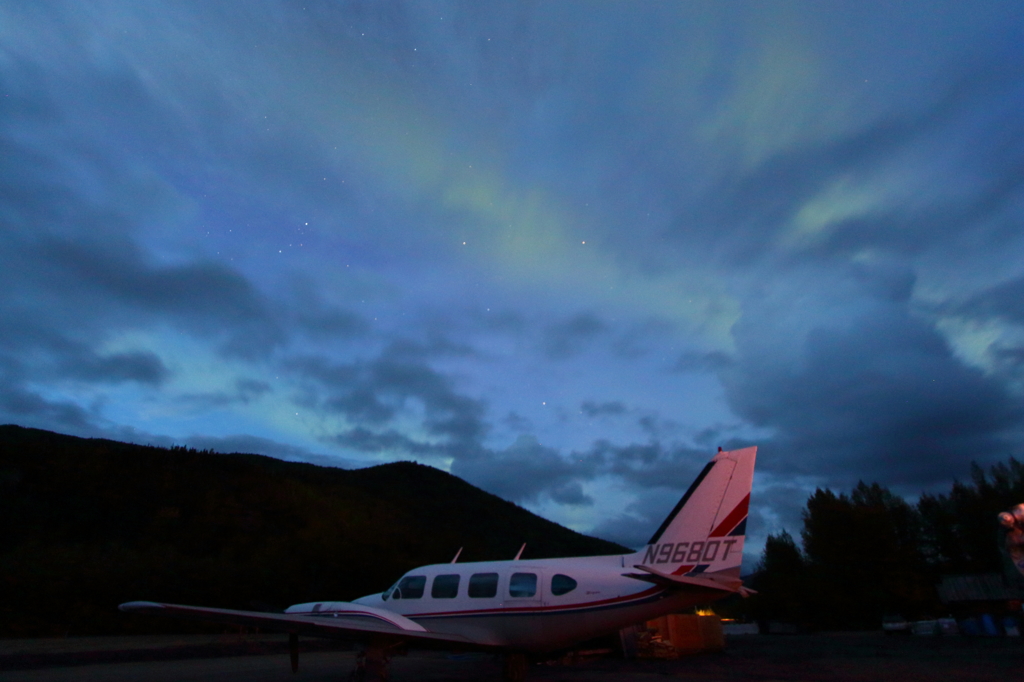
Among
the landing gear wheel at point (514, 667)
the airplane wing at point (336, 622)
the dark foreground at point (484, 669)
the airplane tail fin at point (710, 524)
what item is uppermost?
the airplane tail fin at point (710, 524)

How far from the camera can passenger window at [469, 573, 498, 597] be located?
11.9 meters

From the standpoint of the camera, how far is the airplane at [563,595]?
1045cm

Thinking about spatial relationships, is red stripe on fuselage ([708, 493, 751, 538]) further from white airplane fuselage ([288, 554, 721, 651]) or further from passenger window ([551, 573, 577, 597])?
passenger window ([551, 573, 577, 597])

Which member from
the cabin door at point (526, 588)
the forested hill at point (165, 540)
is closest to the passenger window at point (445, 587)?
the cabin door at point (526, 588)

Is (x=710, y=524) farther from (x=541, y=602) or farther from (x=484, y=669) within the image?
(x=484, y=669)

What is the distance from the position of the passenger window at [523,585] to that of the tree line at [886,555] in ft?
193

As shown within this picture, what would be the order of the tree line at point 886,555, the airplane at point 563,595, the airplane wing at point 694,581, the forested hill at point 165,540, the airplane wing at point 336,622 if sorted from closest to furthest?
the airplane wing at point 336,622, the airplane wing at point 694,581, the airplane at point 563,595, the forested hill at point 165,540, the tree line at point 886,555

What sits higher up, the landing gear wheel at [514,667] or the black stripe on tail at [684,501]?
the black stripe on tail at [684,501]

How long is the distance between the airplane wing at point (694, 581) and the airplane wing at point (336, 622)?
12.3 ft

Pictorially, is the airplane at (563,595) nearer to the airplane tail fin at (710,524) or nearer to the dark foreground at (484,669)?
the airplane tail fin at (710,524)

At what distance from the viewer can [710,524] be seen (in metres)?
10.8

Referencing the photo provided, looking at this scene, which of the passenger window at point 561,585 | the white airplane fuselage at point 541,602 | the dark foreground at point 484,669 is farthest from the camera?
the dark foreground at point 484,669

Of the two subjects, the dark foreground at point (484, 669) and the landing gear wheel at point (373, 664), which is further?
the dark foreground at point (484, 669)

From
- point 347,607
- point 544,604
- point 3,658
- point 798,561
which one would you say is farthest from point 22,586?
point 798,561
